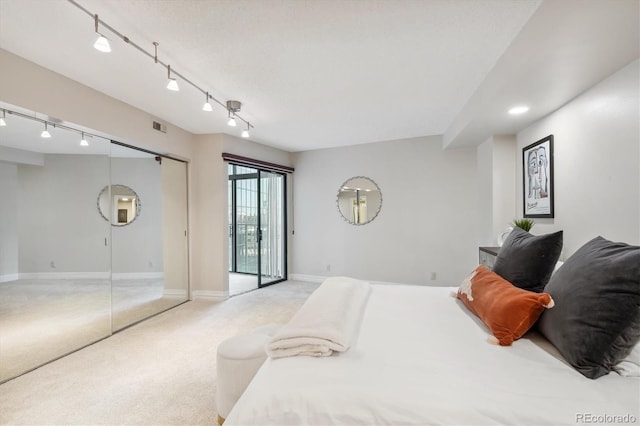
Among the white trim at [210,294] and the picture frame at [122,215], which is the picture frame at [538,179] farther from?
the picture frame at [122,215]

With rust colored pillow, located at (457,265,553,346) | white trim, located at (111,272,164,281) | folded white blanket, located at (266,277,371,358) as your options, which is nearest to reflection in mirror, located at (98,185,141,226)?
white trim, located at (111,272,164,281)

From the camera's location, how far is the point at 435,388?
0.98m

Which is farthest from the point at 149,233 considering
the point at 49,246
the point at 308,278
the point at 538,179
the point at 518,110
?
the point at 538,179

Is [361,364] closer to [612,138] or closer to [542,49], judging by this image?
[542,49]

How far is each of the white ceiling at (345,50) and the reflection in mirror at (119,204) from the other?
3.76 ft

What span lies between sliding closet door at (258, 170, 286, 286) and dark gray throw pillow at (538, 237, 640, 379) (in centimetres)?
483

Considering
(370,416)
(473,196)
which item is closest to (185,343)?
(370,416)

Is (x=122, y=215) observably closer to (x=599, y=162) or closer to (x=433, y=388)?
(x=433, y=388)

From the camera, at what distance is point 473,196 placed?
459cm

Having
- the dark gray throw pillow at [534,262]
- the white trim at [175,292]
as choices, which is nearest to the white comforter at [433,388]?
the dark gray throw pillow at [534,262]

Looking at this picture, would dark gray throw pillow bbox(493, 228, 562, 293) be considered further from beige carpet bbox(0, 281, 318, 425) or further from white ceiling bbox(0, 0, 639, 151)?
beige carpet bbox(0, 281, 318, 425)

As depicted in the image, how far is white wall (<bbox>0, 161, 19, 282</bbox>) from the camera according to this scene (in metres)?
2.63

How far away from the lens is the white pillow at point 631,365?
104cm

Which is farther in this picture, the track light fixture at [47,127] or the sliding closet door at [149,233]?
the sliding closet door at [149,233]
